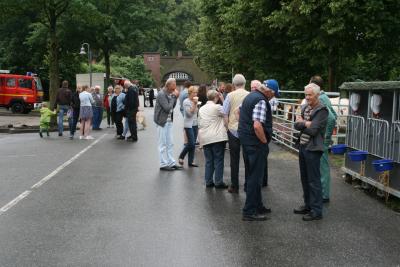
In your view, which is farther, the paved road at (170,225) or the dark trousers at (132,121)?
the dark trousers at (132,121)

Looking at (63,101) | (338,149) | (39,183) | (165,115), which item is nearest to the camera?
(338,149)

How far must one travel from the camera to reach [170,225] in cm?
721

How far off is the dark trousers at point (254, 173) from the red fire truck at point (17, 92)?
30285 millimetres

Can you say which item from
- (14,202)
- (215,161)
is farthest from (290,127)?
(14,202)

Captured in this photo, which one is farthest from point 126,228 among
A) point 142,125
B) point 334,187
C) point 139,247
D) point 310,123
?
point 142,125

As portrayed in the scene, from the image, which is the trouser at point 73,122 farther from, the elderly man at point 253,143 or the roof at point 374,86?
the elderly man at point 253,143

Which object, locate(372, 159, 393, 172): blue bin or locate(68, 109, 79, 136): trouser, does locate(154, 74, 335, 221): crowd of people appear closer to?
locate(372, 159, 393, 172): blue bin

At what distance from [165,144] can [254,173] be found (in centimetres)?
452

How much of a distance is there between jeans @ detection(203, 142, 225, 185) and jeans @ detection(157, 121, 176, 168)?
1.97 meters

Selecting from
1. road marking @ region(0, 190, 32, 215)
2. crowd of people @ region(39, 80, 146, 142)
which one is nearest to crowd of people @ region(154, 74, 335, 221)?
road marking @ region(0, 190, 32, 215)

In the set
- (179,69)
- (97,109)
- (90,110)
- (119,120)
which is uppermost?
(179,69)

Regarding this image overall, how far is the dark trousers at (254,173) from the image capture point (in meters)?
7.45

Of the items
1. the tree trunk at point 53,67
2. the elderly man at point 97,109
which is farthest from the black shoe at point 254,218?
the tree trunk at point 53,67

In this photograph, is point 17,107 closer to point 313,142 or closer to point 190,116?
point 190,116
